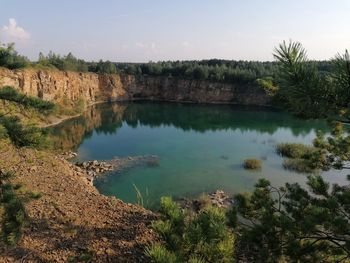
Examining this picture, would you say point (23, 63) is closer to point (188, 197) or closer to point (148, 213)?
point (148, 213)

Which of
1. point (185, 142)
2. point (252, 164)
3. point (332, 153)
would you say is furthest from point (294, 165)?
point (332, 153)

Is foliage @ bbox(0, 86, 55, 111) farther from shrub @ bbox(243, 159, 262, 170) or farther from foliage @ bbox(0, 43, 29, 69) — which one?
shrub @ bbox(243, 159, 262, 170)

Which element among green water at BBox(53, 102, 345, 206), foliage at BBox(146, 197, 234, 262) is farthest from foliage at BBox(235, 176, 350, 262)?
green water at BBox(53, 102, 345, 206)

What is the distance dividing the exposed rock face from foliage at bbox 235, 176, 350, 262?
48.7m

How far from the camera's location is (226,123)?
47188mm

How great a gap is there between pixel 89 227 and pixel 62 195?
3.43 metres

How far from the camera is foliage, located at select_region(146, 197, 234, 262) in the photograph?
16.4ft

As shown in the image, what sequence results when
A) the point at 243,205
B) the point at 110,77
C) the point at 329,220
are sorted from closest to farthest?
the point at 329,220
the point at 243,205
the point at 110,77

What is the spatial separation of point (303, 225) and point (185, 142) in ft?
100

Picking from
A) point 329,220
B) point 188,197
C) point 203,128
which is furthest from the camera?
point 203,128

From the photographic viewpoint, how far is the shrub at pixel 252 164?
24.8m

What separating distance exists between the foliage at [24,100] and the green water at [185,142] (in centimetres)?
437

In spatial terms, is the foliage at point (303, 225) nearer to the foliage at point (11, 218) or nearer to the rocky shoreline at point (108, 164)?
the foliage at point (11, 218)

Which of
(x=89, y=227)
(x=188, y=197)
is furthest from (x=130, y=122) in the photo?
(x=89, y=227)
